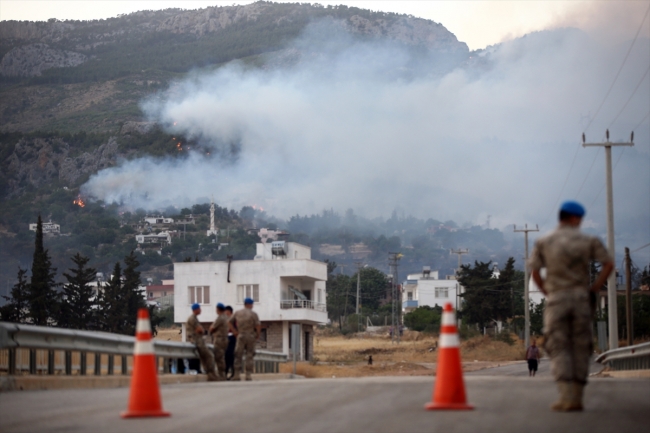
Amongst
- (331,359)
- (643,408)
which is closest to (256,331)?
(643,408)

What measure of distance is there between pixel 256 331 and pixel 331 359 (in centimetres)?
4820

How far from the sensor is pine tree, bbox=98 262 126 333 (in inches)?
3580

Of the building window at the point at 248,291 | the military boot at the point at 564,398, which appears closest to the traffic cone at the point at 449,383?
the military boot at the point at 564,398

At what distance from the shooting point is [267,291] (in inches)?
3012

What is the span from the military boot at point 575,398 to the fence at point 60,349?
28.4 feet

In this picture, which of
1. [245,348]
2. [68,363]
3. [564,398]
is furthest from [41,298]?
[564,398]

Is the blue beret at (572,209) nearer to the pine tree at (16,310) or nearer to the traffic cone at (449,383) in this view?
the traffic cone at (449,383)

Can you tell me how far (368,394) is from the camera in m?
11.3

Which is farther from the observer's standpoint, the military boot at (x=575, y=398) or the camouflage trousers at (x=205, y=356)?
the camouflage trousers at (x=205, y=356)

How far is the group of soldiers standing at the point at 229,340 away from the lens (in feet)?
74.2

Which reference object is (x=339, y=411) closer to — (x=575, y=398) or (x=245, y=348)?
(x=575, y=398)

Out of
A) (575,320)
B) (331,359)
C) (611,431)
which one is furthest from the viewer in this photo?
(331,359)

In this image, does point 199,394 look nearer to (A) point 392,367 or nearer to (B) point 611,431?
(B) point 611,431

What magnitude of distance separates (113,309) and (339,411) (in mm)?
84707
